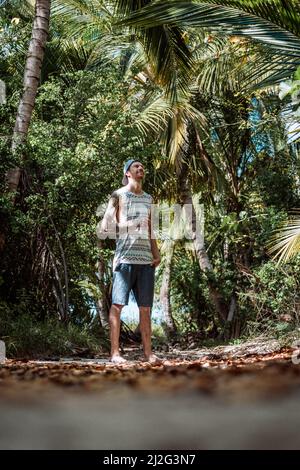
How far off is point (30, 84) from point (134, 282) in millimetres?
3805

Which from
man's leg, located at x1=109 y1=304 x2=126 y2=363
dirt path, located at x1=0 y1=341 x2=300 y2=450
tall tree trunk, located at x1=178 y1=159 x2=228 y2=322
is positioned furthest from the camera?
tall tree trunk, located at x1=178 y1=159 x2=228 y2=322

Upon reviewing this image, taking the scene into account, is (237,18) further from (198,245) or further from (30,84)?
(198,245)

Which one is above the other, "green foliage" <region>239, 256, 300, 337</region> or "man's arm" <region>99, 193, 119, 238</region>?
"man's arm" <region>99, 193, 119, 238</region>

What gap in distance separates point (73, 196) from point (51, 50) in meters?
4.97

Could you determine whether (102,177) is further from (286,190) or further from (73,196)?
(286,190)

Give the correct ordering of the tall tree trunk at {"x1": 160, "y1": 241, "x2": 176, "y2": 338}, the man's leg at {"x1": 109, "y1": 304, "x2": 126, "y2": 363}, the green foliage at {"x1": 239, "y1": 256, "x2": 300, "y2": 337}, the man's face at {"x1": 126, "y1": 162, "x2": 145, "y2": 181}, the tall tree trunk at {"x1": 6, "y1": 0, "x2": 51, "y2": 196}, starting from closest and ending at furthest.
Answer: the man's leg at {"x1": 109, "y1": 304, "x2": 126, "y2": 363} < the man's face at {"x1": 126, "y1": 162, "x2": 145, "y2": 181} < the tall tree trunk at {"x1": 6, "y1": 0, "x2": 51, "y2": 196} < the green foliage at {"x1": 239, "y1": 256, "x2": 300, "y2": 337} < the tall tree trunk at {"x1": 160, "y1": 241, "x2": 176, "y2": 338}

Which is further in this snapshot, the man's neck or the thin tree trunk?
the thin tree trunk

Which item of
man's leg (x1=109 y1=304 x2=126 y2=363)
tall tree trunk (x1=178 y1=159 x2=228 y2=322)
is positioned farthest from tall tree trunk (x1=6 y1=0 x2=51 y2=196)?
tall tree trunk (x1=178 y1=159 x2=228 y2=322)

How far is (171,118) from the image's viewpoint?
13016 millimetres

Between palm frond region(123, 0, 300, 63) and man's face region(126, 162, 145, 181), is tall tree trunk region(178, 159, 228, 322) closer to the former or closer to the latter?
palm frond region(123, 0, 300, 63)

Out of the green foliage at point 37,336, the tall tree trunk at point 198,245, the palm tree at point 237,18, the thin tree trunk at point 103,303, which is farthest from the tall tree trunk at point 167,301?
the palm tree at point 237,18

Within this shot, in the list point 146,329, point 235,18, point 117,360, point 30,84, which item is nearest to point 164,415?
point 117,360

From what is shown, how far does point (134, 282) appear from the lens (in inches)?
Answer: 211

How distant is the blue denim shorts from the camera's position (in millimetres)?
5207
